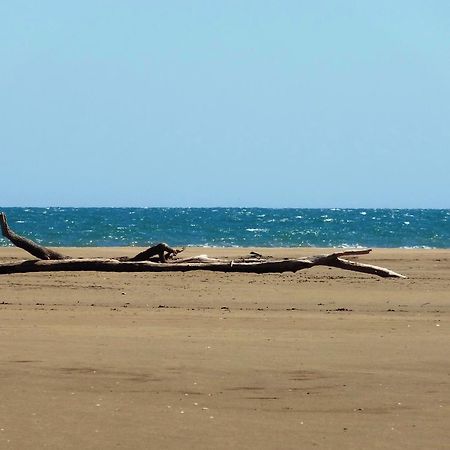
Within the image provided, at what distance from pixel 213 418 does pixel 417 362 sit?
8.51ft

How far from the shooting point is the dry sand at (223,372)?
6.21 meters

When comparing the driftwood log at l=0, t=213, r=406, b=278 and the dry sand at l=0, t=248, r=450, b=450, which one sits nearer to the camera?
the dry sand at l=0, t=248, r=450, b=450

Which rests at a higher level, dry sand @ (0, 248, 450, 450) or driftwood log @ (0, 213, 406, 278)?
driftwood log @ (0, 213, 406, 278)

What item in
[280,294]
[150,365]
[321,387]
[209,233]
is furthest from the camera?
[209,233]

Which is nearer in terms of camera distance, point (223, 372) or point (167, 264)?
point (223, 372)

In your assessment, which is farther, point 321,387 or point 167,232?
point 167,232

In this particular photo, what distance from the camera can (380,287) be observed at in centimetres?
1672

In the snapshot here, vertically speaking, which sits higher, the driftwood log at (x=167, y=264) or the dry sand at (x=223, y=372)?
the driftwood log at (x=167, y=264)

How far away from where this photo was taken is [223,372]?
803 cm

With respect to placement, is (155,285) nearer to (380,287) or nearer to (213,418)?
(380,287)

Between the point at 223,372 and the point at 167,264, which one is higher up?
the point at 167,264

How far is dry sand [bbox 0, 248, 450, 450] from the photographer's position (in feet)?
20.4

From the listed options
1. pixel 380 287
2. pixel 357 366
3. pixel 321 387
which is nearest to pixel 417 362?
pixel 357 366

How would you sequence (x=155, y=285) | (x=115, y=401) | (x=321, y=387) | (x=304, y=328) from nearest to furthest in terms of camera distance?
1. (x=115, y=401)
2. (x=321, y=387)
3. (x=304, y=328)
4. (x=155, y=285)
